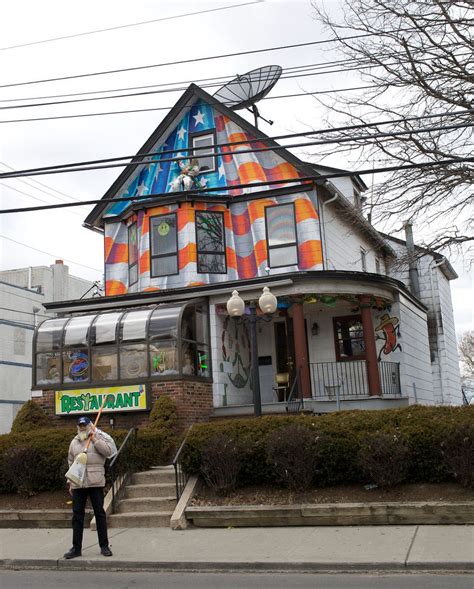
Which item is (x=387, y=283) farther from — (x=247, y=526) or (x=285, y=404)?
(x=247, y=526)

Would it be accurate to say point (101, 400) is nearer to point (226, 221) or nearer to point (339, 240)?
point (226, 221)

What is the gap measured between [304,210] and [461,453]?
10670 mm

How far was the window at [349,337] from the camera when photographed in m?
19.7

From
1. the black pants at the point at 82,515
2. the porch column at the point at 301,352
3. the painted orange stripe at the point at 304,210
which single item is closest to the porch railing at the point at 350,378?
the porch column at the point at 301,352

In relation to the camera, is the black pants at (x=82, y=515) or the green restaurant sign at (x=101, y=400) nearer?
the black pants at (x=82, y=515)

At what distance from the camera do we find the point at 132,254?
20.7m

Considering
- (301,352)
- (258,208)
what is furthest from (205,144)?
(301,352)

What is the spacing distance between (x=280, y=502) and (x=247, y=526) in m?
0.63

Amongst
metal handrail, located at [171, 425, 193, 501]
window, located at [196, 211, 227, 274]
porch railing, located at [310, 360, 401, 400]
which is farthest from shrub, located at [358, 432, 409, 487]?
window, located at [196, 211, 227, 274]

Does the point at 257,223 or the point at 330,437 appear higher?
the point at 257,223

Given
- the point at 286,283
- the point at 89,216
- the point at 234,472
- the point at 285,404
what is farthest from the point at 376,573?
the point at 89,216

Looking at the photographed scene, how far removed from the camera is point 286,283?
16.9 m

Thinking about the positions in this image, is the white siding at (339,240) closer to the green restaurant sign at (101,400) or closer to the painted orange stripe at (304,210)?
the painted orange stripe at (304,210)

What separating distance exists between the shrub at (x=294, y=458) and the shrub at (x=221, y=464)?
60 cm
